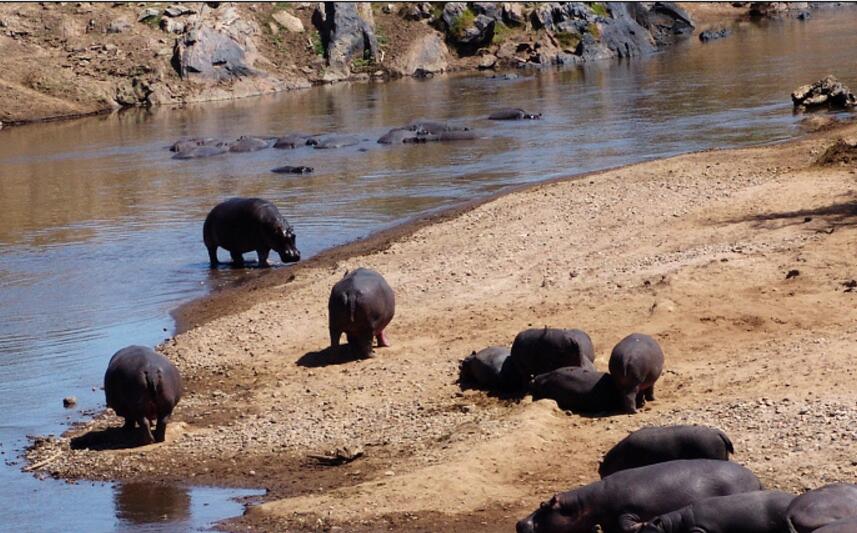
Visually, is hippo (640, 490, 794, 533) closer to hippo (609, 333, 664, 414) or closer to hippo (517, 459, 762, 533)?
hippo (517, 459, 762, 533)

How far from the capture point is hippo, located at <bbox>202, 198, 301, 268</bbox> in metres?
17.7

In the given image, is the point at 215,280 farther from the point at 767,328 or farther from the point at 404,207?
the point at 767,328

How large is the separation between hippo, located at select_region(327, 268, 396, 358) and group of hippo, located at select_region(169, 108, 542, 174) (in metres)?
17.4

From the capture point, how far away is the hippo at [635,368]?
9.23 metres

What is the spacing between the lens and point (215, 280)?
57.1 feet

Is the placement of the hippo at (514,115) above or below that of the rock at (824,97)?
below

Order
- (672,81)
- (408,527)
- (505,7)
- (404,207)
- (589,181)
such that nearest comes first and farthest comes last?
1. (408,527)
2. (589,181)
3. (404,207)
4. (672,81)
5. (505,7)

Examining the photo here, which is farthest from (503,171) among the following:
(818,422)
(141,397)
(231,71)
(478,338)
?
(231,71)

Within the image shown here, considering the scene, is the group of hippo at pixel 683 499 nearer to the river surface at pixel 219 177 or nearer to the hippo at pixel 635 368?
the hippo at pixel 635 368

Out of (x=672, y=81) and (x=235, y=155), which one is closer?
(x=235, y=155)

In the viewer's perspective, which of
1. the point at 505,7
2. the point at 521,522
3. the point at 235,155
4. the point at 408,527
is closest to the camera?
the point at 521,522

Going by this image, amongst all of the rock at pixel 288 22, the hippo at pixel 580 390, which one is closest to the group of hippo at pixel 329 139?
the rock at pixel 288 22

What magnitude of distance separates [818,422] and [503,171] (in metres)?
16.1

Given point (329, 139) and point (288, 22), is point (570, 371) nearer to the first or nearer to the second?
point (329, 139)
